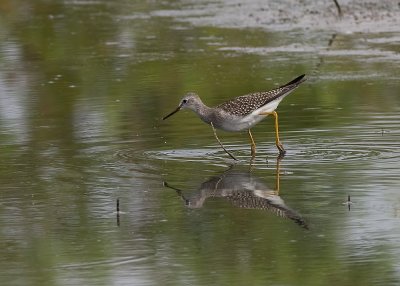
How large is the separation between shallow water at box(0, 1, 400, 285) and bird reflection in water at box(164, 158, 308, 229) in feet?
0.07

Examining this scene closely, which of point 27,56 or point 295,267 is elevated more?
point 295,267

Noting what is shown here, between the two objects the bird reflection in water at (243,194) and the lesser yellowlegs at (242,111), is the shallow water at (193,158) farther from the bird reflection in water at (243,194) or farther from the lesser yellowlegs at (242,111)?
the lesser yellowlegs at (242,111)

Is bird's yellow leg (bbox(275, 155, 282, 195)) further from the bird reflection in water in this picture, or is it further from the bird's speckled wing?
the bird's speckled wing

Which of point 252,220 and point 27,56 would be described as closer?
point 252,220

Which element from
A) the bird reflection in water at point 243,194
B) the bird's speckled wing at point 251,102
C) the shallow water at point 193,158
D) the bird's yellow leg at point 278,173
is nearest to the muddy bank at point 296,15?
the shallow water at point 193,158

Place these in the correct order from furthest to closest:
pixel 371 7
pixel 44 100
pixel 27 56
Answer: pixel 371 7 → pixel 27 56 → pixel 44 100

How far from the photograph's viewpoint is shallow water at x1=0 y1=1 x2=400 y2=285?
28.5 feet

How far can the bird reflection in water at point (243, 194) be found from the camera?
10117 millimetres

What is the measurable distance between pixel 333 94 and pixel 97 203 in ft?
19.1

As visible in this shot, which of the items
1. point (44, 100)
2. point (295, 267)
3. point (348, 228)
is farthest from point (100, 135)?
point (295, 267)

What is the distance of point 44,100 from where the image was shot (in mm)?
16344

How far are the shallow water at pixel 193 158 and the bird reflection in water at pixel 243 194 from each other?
0.02m

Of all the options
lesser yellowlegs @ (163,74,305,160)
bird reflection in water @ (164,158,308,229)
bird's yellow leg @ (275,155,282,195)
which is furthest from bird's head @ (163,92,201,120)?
bird reflection in water @ (164,158,308,229)

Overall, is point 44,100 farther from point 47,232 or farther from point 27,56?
point 47,232
